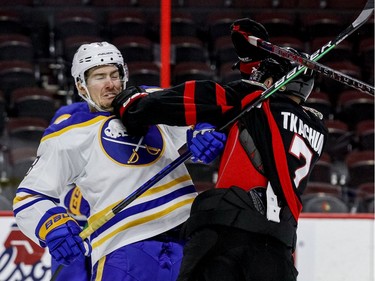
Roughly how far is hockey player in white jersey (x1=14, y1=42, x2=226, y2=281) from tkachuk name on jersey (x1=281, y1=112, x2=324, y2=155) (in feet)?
1.16

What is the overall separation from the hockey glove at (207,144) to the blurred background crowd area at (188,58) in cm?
157

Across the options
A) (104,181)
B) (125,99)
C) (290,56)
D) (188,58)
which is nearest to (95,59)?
(125,99)

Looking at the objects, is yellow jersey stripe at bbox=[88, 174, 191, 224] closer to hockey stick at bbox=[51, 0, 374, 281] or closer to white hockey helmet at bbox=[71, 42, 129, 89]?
hockey stick at bbox=[51, 0, 374, 281]

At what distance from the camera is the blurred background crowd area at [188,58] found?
4254 millimetres

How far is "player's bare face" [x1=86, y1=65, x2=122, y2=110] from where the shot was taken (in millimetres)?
2324

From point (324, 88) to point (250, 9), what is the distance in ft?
3.44

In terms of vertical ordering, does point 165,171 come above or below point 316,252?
above

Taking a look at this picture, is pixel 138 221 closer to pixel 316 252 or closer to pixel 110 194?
pixel 110 194

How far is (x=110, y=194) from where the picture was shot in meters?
2.26

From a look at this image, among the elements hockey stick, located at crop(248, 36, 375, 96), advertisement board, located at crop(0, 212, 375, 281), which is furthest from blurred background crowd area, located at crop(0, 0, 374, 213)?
hockey stick, located at crop(248, 36, 375, 96)

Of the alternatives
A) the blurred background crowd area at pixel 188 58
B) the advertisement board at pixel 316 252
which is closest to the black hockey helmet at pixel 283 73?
the advertisement board at pixel 316 252

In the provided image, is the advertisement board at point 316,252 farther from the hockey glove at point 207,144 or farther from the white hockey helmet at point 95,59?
the hockey glove at point 207,144

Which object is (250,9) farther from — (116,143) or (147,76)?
(116,143)

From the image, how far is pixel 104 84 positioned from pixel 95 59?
0.07 meters
